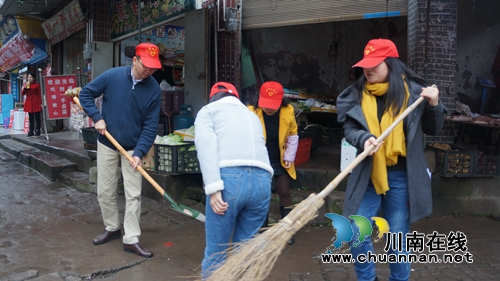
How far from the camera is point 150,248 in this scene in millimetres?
4375

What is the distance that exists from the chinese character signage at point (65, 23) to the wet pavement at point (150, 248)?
20.4ft

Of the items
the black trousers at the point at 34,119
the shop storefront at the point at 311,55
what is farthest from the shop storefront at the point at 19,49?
the shop storefront at the point at 311,55

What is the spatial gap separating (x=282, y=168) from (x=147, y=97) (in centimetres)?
160

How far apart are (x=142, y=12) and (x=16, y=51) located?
849cm

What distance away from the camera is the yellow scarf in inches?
109

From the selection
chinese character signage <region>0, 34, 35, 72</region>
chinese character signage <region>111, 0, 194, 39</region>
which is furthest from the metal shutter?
chinese character signage <region>0, 34, 35, 72</region>

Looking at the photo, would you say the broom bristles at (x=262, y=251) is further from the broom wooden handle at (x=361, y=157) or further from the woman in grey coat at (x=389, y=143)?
the woman in grey coat at (x=389, y=143)

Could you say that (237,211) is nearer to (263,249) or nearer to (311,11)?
(263,249)

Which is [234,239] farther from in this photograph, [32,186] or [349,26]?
[349,26]

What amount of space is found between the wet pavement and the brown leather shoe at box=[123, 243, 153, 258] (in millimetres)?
50

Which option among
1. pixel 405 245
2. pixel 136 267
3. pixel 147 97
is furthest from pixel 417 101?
pixel 136 267

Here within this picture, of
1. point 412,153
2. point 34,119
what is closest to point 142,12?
point 34,119

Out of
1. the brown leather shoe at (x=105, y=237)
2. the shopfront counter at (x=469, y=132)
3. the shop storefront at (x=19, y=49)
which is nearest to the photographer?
the brown leather shoe at (x=105, y=237)

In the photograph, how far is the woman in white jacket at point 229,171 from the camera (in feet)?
8.63
